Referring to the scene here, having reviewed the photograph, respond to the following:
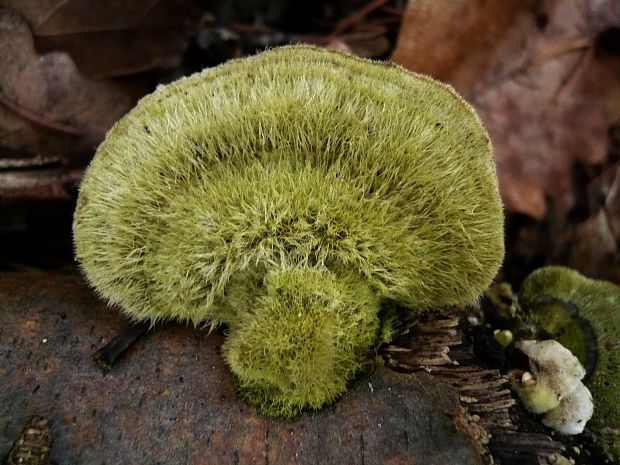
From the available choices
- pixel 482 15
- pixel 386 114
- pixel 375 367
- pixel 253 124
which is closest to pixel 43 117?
pixel 253 124

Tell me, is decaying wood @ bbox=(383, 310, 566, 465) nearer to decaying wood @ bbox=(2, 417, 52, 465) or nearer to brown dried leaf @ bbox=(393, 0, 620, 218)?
decaying wood @ bbox=(2, 417, 52, 465)

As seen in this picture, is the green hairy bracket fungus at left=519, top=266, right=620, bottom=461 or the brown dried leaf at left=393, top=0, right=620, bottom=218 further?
the brown dried leaf at left=393, top=0, right=620, bottom=218

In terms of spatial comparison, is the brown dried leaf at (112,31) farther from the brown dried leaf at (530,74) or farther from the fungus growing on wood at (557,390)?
the fungus growing on wood at (557,390)

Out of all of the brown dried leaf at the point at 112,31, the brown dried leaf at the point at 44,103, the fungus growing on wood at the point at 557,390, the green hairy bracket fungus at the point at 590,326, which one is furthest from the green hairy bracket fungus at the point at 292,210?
the brown dried leaf at the point at 112,31

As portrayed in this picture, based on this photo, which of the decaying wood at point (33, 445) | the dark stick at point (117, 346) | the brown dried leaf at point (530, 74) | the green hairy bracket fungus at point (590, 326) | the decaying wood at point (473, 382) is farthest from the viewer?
the brown dried leaf at point (530, 74)

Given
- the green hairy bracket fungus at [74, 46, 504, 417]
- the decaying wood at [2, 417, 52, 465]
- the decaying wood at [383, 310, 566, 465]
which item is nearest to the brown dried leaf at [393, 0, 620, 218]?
the green hairy bracket fungus at [74, 46, 504, 417]

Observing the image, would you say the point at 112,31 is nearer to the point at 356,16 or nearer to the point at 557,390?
the point at 356,16
